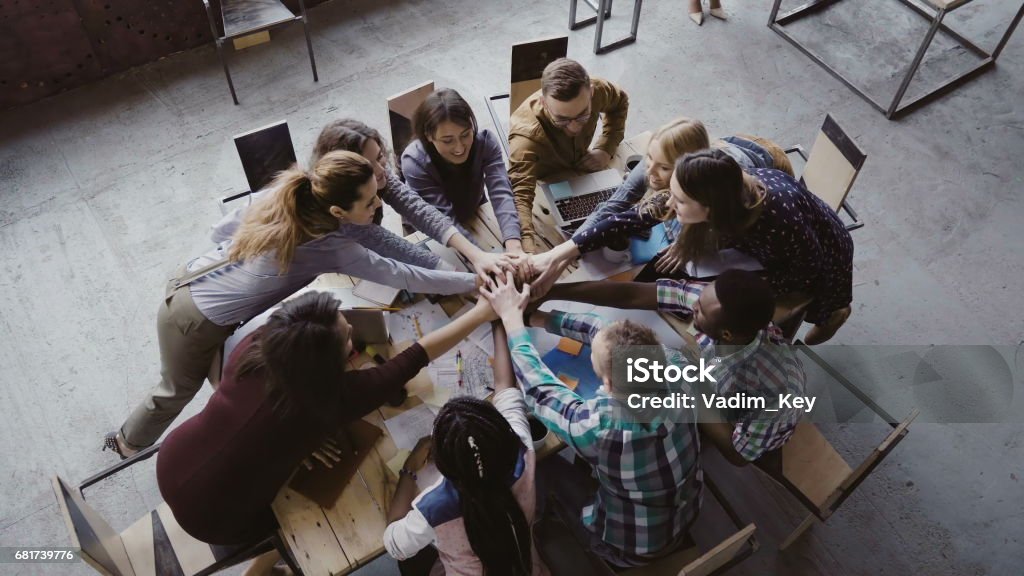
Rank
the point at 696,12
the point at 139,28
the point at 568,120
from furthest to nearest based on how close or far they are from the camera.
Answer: the point at 696,12 < the point at 139,28 < the point at 568,120

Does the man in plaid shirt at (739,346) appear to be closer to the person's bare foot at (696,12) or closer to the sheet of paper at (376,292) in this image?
the sheet of paper at (376,292)

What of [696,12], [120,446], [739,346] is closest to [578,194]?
[739,346]

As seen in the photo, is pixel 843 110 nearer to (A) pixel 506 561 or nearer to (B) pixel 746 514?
(B) pixel 746 514

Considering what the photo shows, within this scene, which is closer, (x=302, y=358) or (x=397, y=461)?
(x=302, y=358)

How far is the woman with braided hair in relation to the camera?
179 cm

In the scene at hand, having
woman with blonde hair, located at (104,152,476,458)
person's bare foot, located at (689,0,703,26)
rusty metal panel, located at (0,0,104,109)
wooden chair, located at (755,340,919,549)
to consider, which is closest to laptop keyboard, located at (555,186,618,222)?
woman with blonde hair, located at (104,152,476,458)

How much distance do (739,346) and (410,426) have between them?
40.1 inches

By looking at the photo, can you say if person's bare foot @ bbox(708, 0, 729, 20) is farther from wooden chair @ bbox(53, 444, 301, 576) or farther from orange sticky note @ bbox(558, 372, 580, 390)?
wooden chair @ bbox(53, 444, 301, 576)

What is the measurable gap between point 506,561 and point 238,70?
3778 millimetres

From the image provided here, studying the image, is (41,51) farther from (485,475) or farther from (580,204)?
(485,475)

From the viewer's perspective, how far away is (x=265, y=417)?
193 centimetres

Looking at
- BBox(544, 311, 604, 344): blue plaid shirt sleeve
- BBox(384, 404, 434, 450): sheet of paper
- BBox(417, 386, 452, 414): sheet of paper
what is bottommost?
BBox(384, 404, 434, 450): sheet of paper

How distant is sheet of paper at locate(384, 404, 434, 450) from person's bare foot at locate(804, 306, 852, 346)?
1697 millimetres

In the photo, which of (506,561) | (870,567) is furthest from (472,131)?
(870,567)
